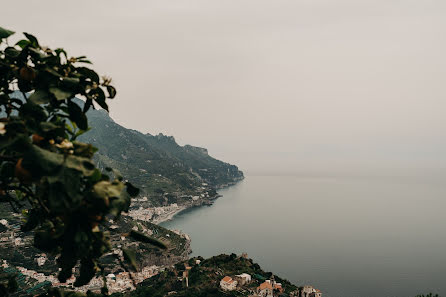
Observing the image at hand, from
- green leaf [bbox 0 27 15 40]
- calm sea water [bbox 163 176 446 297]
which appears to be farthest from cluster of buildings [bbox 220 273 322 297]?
green leaf [bbox 0 27 15 40]

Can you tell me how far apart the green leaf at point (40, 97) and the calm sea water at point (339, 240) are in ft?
259

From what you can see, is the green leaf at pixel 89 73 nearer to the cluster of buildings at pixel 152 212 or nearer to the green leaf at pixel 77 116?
the green leaf at pixel 77 116

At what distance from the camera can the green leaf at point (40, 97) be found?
179 cm

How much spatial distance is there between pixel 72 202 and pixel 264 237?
120214 millimetres

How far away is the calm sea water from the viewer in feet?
246

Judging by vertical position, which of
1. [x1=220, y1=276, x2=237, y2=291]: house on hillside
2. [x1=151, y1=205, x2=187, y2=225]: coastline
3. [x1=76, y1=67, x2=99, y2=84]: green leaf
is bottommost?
[x1=151, y1=205, x2=187, y2=225]: coastline

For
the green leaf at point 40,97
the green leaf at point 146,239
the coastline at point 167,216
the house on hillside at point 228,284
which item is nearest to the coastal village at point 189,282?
the house on hillside at point 228,284

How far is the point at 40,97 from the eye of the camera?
6.04 ft

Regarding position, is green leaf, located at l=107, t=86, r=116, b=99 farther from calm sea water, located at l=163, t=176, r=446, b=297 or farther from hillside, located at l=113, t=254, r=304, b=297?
calm sea water, located at l=163, t=176, r=446, b=297

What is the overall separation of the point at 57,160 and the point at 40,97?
0.75 meters

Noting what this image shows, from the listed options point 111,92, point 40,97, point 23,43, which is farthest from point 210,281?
point 40,97

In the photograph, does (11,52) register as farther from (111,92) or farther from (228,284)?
(228,284)

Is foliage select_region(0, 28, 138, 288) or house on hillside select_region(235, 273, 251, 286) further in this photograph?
house on hillside select_region(235, 273, 251, 286)

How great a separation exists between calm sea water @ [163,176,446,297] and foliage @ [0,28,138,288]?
7852cm
